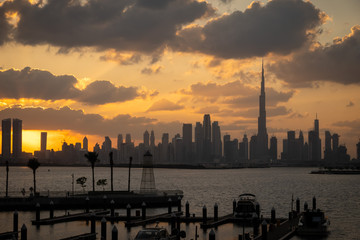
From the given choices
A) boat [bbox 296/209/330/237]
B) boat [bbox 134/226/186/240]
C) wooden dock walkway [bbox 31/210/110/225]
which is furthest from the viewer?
wooden dock walkway [bbox 31/210/110/225]

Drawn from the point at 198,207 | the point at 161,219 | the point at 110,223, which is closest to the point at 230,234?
the point at 161,219

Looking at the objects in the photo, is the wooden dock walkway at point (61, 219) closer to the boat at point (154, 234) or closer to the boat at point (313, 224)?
the boat at point (154, 234)

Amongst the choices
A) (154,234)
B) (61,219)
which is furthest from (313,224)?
(61,219)

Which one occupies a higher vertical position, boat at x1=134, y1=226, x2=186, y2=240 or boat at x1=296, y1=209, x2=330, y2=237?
boat at x1=134, y1=226, x2=186, y2=240

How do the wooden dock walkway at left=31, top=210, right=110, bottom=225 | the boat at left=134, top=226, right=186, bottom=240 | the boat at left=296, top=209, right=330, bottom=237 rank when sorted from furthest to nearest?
the wooden dock walkway at left=31, top=210, right=110, bottom=225 < the boat at left=296, top=209, right=330, bottom=237 < the boat at left=134, top=226, right=186, bottom=240

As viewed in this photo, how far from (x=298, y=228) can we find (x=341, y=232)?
10761 millimetres

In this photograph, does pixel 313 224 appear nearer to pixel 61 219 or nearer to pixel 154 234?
pixel 154 234

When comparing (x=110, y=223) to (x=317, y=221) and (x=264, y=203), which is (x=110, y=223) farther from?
(x=264, y=203)

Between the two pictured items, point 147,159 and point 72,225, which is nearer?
point 72,225

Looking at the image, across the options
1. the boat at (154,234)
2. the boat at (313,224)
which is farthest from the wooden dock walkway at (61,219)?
the boat at (313,224)

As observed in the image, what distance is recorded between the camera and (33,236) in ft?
179

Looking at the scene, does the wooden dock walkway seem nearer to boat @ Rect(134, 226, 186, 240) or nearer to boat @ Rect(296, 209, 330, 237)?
boat @ Rect(134, 226, 186, 240)

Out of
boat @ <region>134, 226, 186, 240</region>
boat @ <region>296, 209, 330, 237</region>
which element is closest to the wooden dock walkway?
boat @ <region>134, 226, 186, 240</region>

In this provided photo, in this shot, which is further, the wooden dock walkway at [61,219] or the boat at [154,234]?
the wooden dock walkway at [61,219]
